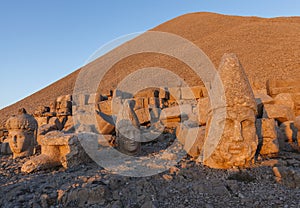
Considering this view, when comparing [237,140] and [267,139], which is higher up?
[237,140]

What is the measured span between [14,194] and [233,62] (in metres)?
4.51

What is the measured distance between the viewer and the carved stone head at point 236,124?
5.05 meters

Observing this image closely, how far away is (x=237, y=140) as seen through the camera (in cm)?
504

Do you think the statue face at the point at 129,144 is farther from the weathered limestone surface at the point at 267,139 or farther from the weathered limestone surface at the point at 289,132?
the weathered limestone surface at the point at 289,132

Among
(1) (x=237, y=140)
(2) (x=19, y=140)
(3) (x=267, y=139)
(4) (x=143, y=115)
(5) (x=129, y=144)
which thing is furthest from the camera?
(4) (x=143, y=115)

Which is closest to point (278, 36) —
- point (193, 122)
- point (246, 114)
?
point (193, 122)

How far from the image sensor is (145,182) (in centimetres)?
450

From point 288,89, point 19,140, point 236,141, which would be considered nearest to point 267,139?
point 236,141

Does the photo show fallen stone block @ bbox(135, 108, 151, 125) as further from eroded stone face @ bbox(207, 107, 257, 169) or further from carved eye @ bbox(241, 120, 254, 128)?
carved eye @ bbox(241, 120, 254, 128)

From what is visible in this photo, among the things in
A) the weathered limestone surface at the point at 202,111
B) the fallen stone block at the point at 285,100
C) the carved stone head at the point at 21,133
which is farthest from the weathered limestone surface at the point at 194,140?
the fallen stone block at the point at 285,100

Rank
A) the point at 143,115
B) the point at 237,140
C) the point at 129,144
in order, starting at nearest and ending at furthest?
1. the point at 237,140
2. the point at 129,144
3. the point at 143,115

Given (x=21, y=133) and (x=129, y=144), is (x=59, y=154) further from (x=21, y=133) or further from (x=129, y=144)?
→ (x=21, y=133)

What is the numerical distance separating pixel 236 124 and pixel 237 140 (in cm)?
30

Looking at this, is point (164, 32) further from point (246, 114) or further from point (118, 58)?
point (246, 114)
